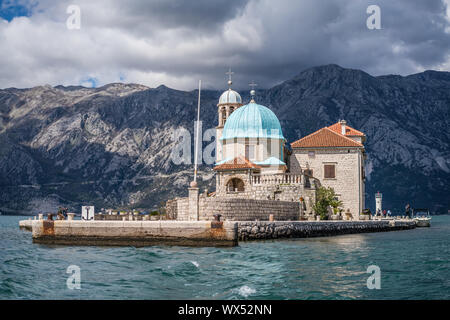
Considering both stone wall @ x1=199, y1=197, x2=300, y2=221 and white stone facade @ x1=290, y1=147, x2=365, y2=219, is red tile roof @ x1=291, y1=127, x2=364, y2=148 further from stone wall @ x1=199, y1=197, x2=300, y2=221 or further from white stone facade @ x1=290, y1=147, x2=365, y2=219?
stone wall @ x1=199, y1=197, x2=300, y2=221

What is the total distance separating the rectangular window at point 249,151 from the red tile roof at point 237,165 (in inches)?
95.6

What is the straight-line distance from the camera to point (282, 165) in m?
50.9

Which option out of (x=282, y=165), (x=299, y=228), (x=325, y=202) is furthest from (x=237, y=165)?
(x=299, y=228)

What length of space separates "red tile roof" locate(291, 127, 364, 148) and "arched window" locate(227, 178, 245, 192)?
7582 mm

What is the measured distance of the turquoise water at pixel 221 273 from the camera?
1508 centimetres

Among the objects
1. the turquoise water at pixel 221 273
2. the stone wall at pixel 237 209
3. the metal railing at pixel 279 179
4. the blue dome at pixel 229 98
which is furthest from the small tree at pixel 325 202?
the blue dome at pixel 229 98

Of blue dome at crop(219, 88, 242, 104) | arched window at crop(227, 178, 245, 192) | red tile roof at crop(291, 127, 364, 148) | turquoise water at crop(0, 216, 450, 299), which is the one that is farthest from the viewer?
blue dome at crop(219, 88, 242, 104)

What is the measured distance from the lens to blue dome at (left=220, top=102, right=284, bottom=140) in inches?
2051

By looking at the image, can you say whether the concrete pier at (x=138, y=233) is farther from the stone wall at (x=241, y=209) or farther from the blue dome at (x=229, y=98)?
the blue dome at (x=229, y=98)

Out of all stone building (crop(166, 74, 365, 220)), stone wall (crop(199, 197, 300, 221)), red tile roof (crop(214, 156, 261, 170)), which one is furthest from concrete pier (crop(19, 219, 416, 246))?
red tile roof (crop(214, 156, 261, 170))
